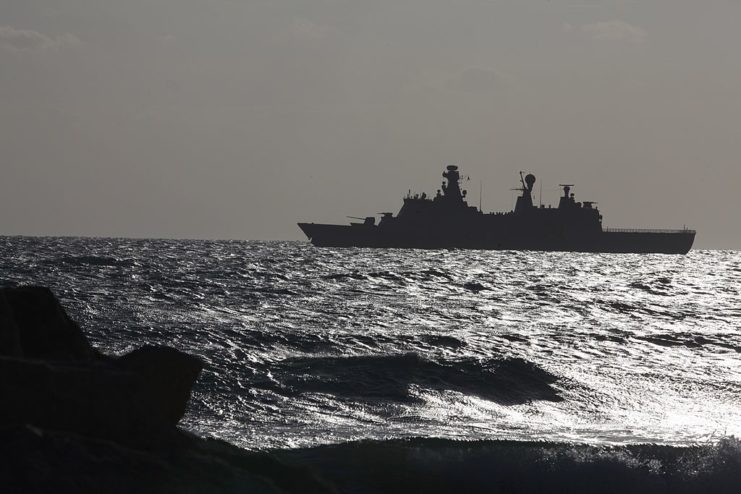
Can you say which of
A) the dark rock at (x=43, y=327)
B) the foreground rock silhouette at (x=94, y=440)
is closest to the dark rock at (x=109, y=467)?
the foreground rock silhouette at (x=94, y=440)

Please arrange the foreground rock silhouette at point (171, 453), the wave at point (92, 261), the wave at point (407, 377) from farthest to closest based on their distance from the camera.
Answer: the wave at point (92, 261) < the wave at point (407, 377) < the foreground rock silhouette at point (171, 453)

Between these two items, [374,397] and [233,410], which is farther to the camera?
[374,397]

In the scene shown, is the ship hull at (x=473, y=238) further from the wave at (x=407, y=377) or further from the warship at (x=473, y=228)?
the wave at (x=407, y=377)

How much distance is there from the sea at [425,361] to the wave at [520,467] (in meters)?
0.24

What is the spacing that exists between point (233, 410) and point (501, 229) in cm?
9579

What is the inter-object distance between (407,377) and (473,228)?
91451 millimetres

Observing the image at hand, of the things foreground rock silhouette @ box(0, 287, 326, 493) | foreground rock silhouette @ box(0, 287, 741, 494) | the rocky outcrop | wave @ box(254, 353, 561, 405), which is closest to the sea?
wave @ box(254, 353, 561, 405)

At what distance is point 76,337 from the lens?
561cm

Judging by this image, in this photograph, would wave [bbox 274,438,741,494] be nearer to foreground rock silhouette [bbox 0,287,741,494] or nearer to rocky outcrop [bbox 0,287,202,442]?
foreground rock silhouette [bbox 0,287,741,494]

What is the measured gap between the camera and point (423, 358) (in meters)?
14.9

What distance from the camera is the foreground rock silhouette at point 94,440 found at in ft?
12.8

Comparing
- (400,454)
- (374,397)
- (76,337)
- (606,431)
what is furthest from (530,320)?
(76,337)

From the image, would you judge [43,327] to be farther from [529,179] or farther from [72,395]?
[529,179]

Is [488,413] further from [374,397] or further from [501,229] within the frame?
[501,229]
